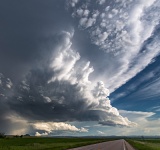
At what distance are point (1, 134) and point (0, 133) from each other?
1699 mm

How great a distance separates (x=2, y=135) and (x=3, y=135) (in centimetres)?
182

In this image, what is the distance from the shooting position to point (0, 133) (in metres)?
175

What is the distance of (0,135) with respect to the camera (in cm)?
16950

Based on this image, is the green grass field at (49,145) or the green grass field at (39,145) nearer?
the green grass field at (39,145)

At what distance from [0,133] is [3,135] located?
3.43 meters

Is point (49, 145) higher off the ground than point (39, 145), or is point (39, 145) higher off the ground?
point (49, 145)

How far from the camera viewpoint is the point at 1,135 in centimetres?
17038

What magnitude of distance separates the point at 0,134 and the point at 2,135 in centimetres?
220

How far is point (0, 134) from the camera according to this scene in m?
172

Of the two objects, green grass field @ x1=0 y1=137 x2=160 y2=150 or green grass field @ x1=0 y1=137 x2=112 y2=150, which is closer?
green grass field @ x1=0 y1=137 x2=112 y2=150

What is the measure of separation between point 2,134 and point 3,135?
179 cm

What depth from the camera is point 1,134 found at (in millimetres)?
173500

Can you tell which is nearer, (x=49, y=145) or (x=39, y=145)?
(x=39, y=145)

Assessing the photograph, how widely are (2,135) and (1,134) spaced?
2617 millimetres
